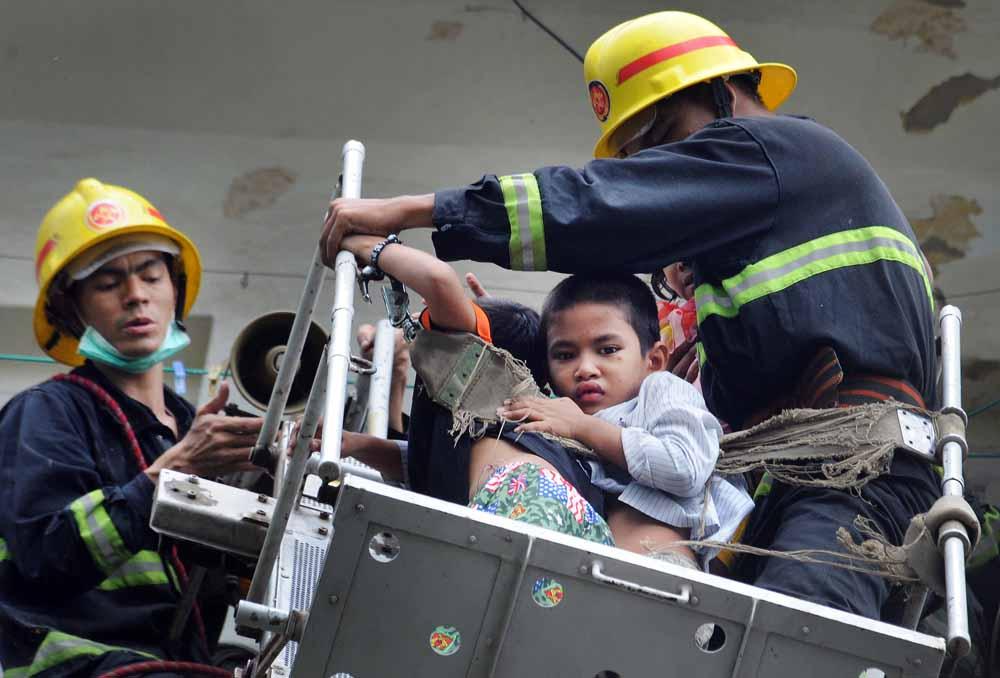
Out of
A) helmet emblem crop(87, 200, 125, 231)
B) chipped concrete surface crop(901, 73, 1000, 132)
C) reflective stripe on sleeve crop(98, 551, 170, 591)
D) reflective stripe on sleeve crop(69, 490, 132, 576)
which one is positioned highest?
chipped concrete surface crop(901, 73, 1000, 132)

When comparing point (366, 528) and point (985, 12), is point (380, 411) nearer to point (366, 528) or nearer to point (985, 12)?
point (366, 528)

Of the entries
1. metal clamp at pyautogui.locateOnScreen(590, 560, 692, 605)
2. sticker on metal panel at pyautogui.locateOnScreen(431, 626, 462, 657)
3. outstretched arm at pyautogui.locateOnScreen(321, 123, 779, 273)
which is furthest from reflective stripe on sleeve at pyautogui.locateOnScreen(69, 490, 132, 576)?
metal clamp at pyautogui.locateOnScreen(590, 560, 692, 605)

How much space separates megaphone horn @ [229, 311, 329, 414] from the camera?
5367 millimetres

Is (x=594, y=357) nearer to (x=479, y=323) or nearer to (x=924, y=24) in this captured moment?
(x=479, y=323)

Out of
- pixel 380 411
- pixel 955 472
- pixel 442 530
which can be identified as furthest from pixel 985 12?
pixel 442 530

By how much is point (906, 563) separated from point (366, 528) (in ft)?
3.28

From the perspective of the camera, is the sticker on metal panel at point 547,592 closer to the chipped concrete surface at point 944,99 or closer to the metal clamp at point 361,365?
the metal clamp at point 361,365

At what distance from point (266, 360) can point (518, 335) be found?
183cm

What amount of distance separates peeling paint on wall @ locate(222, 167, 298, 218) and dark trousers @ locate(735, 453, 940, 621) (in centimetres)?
497

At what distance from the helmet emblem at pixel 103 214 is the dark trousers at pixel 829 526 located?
8.17 feet

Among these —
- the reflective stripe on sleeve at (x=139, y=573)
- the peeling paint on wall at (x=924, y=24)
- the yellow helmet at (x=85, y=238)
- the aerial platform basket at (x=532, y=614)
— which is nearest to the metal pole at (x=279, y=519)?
the aerial platform basket at (x=532, y=614)

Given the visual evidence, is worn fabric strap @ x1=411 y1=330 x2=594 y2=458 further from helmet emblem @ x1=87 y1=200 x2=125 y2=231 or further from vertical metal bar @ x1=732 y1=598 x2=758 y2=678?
helmet emblem @ x1=87 y1=200 x2=125 y2=231

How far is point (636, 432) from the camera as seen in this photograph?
3359 millimetres

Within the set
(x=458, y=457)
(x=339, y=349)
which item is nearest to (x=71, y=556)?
(x=458, y=457)
